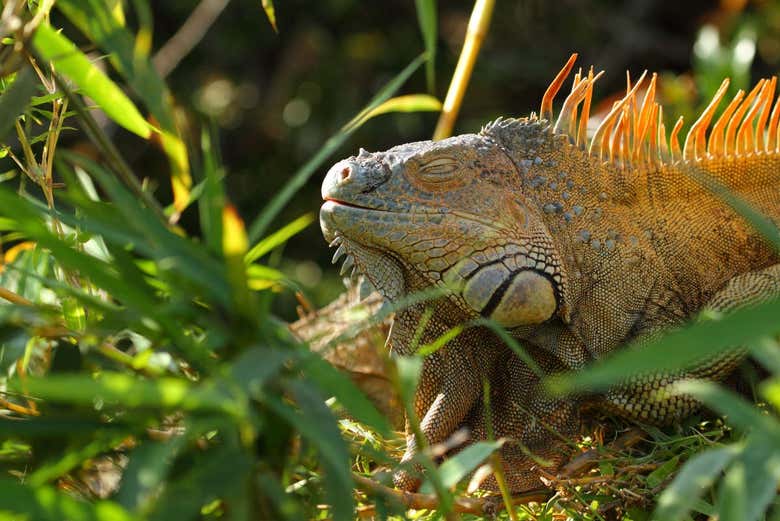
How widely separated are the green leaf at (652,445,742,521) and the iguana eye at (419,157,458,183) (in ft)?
3.61

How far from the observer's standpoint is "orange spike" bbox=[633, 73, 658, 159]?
2779 millimetres

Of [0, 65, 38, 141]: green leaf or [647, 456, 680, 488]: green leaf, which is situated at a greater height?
[0, 65, 38, 141]: green leaf

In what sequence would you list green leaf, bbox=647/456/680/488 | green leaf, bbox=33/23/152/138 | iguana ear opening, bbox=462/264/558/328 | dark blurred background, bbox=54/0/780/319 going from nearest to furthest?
green leaf, bbox=33/23/152/138 → green leaf, bbox=647/456/680/488 → iguana ear opening, bbox=462/264/558/328 → dark blurred background, bbox=54/0/780/319

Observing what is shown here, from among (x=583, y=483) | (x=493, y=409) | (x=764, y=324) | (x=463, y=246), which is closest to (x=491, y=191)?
(x=463, y=246)

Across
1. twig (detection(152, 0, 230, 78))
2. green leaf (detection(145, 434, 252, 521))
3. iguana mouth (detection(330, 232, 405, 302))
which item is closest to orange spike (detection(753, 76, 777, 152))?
iguana mouth (detection(330, 232, 405, 302))

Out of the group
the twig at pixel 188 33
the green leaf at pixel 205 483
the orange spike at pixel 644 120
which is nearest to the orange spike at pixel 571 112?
the orange spike at pixel 644 120

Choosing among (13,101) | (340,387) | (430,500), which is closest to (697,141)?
(430,500)

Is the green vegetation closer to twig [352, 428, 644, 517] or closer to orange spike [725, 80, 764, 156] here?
twig [352, 428, 644, 517]

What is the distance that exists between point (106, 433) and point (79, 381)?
1.05ft

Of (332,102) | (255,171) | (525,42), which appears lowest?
(255,171)

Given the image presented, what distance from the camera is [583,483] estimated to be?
2334mm

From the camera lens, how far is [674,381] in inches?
100.0

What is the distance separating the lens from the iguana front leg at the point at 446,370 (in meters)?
2.59

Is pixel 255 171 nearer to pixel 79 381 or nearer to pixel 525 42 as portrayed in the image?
pixel 525 42
